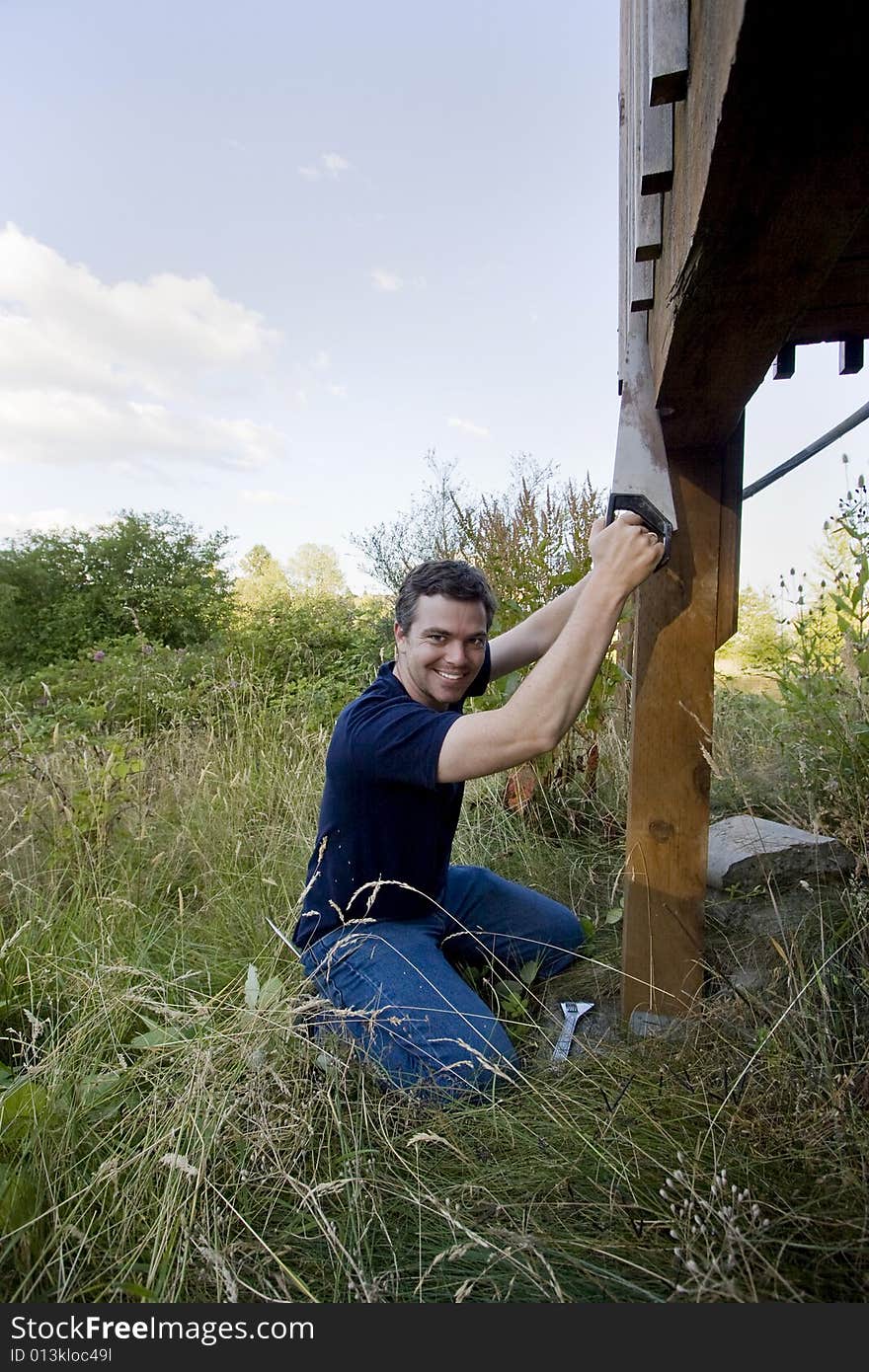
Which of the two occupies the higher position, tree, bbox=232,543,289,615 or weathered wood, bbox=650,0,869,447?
tree, bbox=232,543,289,615

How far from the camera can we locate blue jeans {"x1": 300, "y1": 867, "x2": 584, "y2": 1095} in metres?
1.81

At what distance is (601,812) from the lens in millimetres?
3549

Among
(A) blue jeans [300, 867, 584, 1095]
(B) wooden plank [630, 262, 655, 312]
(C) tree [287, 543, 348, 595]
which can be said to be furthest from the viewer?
(C) tree [287, 543, 348, 595]

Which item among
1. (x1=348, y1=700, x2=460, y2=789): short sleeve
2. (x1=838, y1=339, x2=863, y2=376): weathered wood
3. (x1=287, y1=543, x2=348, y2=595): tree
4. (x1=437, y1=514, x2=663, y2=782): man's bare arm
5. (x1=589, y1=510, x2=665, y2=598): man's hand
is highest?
(x1=287, y1=543, x2=348, y2=595): tree

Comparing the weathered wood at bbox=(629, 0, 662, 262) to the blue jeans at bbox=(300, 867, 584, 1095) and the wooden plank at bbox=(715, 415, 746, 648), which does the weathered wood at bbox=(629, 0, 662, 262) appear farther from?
the blue jeans at bbox=(300, 867, 584, 1095)

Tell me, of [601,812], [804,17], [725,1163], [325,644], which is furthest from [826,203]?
[325,644]

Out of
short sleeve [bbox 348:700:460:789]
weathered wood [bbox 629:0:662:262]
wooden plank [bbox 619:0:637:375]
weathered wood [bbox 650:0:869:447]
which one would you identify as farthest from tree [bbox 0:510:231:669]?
weathered wood [bbox 650:0:869:447]

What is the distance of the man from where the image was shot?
167 centimetres

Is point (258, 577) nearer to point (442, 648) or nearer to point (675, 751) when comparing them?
point (442, 648)

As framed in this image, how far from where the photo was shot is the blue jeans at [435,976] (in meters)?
1.81

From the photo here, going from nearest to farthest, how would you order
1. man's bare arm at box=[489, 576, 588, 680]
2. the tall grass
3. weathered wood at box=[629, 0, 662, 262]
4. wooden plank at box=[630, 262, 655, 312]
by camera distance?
the tall grass → weathered wood at box=[629, 0, 662, 262] → wooden plank at box=[630, 262, 655, 312] → man's bare arm at box=[489, 576, 588, 680]

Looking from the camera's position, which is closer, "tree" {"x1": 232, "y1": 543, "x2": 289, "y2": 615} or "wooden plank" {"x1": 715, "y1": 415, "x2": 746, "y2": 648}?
"wooden plank" {"x1": 715, "y1": 415, "x2": 746, "y2": 648}

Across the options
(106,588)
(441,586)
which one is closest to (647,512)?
(441,586)

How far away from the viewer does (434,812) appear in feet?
7.32
